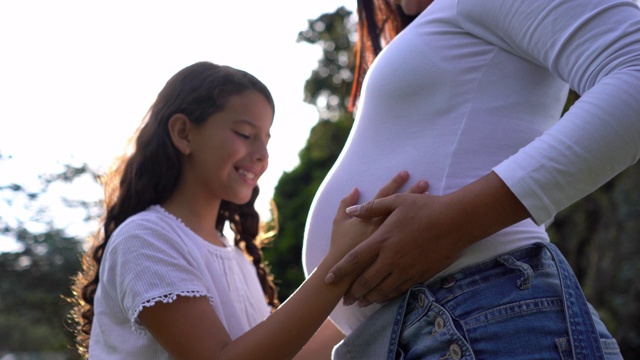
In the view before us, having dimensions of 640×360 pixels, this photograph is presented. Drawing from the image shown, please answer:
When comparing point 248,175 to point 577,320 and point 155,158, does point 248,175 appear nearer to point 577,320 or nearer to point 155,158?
point 155,158

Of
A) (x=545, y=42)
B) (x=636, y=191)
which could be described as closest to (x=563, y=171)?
(x=545, y=42)

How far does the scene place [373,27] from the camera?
7.72ft

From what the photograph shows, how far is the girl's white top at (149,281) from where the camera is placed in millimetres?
1768

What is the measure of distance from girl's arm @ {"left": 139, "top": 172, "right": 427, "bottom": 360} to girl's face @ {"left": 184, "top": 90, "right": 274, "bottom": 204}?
1.39 ft

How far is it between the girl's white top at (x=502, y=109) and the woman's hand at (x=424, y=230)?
0.14 ft

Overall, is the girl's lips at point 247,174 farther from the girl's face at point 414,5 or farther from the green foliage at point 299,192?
the green foliage at point 299,192

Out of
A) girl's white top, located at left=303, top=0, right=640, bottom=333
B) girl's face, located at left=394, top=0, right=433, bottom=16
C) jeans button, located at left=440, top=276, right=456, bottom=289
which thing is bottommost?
jeans button, located at left=440, top=276, right=456, bottom=289

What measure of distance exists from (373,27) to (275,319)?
3.51 ft

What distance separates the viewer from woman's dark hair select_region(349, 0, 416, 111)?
2305 millimetres

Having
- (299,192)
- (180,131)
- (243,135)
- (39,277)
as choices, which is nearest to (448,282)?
(243,135)

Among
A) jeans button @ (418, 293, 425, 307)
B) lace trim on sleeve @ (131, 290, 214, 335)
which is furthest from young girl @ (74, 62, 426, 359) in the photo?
jeans button @ (418, 293, 425, 307)

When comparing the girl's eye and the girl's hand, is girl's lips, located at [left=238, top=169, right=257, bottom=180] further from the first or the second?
the girl's hand

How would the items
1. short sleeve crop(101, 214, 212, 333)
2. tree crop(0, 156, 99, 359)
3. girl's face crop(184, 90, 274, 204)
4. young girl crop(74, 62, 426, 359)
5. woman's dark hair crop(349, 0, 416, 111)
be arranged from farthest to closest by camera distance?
tree crop(0, 156, 99, 359) < woman's dark hair crop(349, 0, 416, 111) < girl's face crop(184, 90, 274, 204) < short sleeve crop(101, 214, 212, 333) < young girl crop(74, 62, 426, 359)

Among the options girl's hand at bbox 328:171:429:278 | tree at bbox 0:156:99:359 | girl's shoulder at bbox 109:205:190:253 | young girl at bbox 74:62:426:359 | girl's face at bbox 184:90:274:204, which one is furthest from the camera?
tree at bbox 0:156:99:359
